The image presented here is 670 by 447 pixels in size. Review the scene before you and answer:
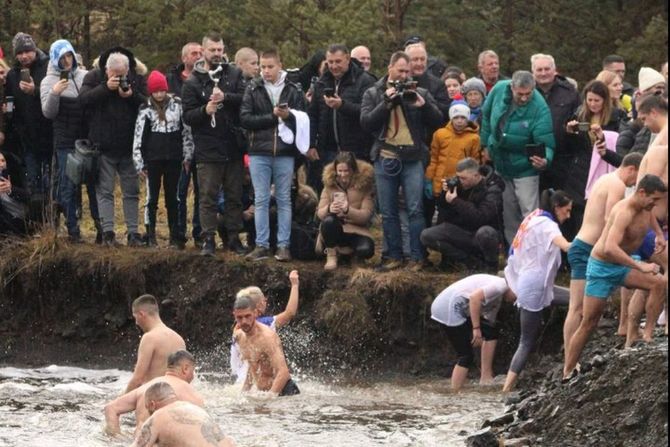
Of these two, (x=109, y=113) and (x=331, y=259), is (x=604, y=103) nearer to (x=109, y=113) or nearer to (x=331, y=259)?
(x=331, y=259)

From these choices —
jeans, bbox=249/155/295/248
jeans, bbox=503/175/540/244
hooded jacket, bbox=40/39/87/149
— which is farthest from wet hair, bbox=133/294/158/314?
jeans, bbox=503/175/540/244

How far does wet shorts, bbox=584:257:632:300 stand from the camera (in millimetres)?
13625

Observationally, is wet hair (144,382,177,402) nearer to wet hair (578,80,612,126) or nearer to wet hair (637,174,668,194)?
wet hair (637,174,668,194)

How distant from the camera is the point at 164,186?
59.7 ft

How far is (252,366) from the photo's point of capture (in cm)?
1554

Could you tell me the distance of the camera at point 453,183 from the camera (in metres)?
16.7

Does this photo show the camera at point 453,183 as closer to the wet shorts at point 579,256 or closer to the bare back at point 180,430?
the wet shorts at point 579,256

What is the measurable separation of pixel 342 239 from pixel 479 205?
171 cm

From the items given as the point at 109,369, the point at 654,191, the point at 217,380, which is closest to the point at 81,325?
the point at 109,369

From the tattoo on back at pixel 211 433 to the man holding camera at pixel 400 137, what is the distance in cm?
641

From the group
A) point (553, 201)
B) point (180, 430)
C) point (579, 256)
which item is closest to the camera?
point (180, 430)

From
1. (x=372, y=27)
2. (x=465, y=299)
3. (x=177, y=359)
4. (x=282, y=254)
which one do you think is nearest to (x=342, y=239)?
(x=282, y=254)

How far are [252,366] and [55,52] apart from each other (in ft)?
15.2

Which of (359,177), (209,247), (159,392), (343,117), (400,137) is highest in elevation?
(343,117)
